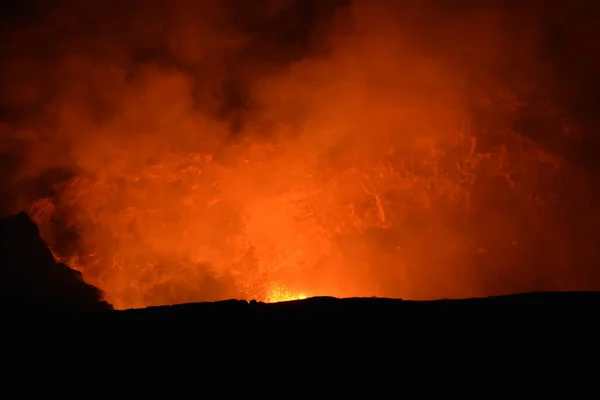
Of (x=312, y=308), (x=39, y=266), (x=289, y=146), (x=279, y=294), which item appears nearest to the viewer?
(x=312, y=308)

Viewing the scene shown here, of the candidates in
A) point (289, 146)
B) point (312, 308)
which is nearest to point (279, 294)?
point (289, 146)

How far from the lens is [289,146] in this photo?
32.3ft

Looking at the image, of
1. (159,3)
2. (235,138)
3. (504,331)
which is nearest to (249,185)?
(235,138)

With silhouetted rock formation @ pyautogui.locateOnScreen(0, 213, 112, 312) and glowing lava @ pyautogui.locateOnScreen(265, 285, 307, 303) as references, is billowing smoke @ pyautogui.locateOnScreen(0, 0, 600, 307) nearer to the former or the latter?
glowing lava @ pyautogui.locateOnScreen(265, 285, 307, 303)

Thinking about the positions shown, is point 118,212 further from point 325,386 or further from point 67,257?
point 325,386

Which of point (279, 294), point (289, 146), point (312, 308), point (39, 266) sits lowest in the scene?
point (312, 308)

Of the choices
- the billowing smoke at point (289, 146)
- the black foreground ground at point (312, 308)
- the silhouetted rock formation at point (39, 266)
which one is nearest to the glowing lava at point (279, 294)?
the billowing smoke at point (289, 146)

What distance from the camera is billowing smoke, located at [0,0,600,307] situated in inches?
359

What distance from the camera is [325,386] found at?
9.52 feet

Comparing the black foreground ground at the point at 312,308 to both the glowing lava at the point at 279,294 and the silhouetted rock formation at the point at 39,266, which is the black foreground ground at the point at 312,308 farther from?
the glowing lava at the point at 279,294

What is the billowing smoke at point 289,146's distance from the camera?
9117mm

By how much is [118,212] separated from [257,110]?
10.3 feet

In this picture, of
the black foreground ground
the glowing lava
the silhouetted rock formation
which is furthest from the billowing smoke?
the black foreground ground

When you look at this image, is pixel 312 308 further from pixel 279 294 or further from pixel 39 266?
pixel 279 294
